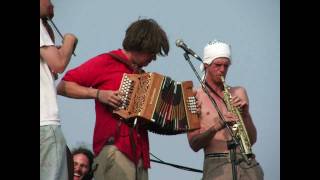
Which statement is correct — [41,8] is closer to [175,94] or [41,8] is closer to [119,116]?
[119,116]

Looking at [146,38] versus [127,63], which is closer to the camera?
[127,63]

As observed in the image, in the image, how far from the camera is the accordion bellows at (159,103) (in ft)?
16.0

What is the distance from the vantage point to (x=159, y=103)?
16.6 ft

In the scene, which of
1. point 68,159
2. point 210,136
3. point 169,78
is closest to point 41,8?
point 68,159

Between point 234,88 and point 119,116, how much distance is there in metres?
1.25

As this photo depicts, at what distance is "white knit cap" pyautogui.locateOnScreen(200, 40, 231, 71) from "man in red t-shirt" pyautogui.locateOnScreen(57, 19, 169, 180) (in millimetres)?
843

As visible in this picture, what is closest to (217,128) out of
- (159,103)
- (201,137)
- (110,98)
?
(201,137)

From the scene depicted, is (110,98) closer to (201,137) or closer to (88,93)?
(88,93)

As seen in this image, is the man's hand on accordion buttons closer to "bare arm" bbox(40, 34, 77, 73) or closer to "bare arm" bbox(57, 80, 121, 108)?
"bare arm" bbox(57, 80, 121, 108)

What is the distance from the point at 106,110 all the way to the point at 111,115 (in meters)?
0.05

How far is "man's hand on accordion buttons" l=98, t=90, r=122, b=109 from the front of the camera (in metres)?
4.78

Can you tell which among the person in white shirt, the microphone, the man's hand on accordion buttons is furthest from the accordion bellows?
the person in white shirt

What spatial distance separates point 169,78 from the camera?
5211 mm

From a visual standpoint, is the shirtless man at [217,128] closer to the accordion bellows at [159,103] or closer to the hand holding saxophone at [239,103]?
the hand holding saxophone at [239,103]
